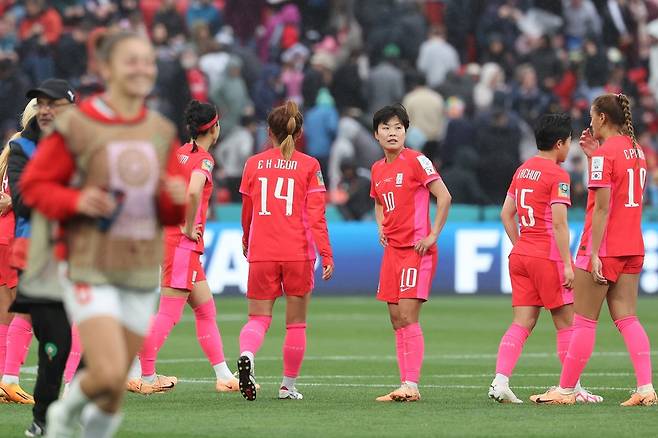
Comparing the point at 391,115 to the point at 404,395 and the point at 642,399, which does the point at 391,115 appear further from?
the point at 642,399

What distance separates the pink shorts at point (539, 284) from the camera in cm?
1177

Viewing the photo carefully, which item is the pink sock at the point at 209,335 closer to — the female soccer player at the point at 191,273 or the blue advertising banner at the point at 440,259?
the female soccer player at the point at 191,273

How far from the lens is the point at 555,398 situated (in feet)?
38.1

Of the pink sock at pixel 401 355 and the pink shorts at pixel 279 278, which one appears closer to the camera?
the pink sock at pixel 401 355

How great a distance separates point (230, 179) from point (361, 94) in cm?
313

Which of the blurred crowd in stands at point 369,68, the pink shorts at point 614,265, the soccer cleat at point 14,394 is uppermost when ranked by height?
the blurred crowd in stands at point 369,68

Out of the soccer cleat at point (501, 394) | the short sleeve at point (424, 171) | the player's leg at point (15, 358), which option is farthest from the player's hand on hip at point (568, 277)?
the player's leg at point (15, 358)

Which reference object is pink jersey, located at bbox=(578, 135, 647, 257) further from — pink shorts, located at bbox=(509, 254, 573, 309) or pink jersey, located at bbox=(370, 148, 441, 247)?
pink jersey, located at bbox=(370, 148, 441, 247)

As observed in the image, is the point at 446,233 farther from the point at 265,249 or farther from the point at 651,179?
the point at 265,249

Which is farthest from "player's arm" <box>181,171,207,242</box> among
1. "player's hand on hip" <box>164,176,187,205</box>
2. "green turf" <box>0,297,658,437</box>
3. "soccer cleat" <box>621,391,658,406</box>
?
"player's hand on hip" <box>164,176,187,205</box>

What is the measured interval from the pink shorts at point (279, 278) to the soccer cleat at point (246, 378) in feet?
2.43

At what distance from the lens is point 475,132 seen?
26922 mm

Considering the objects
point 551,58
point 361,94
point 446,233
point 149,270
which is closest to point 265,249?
point 149,270

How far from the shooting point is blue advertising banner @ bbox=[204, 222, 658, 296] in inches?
904
